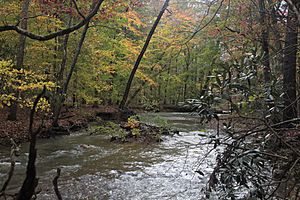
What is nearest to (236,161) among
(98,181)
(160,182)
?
(160,182)

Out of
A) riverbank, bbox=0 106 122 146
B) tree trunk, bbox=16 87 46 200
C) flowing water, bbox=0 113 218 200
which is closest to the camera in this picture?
tree trunk, bbox=16 87 46 200

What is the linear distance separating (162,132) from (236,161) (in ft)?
33.0

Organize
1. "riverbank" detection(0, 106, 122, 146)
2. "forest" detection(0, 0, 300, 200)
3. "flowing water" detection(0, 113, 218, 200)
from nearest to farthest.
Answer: "forest" detection(0, 0, 300, 200), "flowing water" detection(0, 113, 218, 200), "riverbank" detection(0, 106, 122, 146)

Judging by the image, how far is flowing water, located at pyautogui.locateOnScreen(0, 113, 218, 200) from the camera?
552cm

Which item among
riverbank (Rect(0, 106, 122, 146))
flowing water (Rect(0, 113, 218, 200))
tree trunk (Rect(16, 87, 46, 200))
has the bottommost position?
Result: flowing water (Rect(0, 113, 218, 200))

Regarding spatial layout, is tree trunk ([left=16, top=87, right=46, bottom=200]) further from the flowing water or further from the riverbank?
the riverbank

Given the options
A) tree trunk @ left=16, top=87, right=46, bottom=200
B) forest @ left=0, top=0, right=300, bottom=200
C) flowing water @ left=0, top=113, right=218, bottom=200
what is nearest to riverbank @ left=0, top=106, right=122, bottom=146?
forest @ left=0, top=0, right=300, bottom=200

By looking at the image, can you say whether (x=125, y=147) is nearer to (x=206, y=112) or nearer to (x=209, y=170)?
(x=209, y=170)

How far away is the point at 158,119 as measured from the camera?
13.0m

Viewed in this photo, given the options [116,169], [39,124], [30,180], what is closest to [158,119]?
[39,124]

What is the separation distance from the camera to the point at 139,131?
470 inches

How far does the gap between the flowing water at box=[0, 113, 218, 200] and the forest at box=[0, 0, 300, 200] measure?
0.10 feet

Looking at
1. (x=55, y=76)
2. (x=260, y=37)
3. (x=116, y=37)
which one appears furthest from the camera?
(x=116, y=37)

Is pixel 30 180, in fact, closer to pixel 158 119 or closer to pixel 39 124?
pixel 39 124
